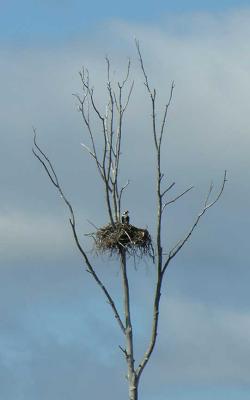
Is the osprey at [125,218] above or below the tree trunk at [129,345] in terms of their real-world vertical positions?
above

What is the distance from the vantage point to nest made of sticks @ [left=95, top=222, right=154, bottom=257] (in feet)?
74.9

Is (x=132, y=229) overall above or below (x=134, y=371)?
above

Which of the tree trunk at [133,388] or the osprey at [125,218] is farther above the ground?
the osprey at [125,218]

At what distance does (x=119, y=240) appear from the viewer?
22953 millimetres

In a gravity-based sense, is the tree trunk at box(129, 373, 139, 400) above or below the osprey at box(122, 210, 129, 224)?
below

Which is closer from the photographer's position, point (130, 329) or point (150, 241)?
point (130, 329)

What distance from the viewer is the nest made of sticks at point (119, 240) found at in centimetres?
2284

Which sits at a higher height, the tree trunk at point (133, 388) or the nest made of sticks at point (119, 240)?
the nest made of sticks at point (119, 240)

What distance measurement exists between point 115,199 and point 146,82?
1926 millimetres

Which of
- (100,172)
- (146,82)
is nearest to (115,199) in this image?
(100,172)

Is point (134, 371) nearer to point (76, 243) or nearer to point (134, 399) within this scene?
point (134, 399)

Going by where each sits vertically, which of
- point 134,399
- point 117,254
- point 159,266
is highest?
point 117,254

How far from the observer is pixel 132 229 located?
77.3 feet

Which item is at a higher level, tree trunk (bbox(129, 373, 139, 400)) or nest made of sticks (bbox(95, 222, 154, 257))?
nest made of sticks (bbox(95, 222, 154, 257))
